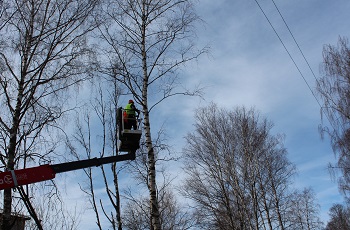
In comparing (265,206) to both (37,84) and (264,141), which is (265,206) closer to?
(264,141)

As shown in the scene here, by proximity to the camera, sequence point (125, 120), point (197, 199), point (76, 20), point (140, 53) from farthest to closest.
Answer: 1. point (197, 199)
2. point (140, 53)
3. point (76, 20)
4. point (125, 120)

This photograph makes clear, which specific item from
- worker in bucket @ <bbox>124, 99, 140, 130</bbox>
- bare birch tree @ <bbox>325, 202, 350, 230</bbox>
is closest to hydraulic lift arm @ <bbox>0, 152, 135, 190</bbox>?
worker in bucket @ <bbox>124, 99, 140, 130</bbox>

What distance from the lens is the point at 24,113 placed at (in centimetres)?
748

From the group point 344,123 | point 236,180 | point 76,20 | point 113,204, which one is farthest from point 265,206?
point 76,20

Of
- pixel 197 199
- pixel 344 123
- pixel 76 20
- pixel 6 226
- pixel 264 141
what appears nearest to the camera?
pixel 6 226

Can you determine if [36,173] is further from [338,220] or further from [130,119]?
[338,220]

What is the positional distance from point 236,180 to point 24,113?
11658 mm

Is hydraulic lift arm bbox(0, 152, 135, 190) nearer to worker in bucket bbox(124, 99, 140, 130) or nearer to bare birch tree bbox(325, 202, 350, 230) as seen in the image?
worker in bucket bbox(124, 99, 140, 130)

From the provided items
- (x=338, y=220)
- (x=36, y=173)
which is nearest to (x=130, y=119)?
(x=36, y=173)

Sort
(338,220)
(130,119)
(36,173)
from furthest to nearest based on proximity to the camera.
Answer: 1. (338,220)
2. (130,119)
3. (36,173)

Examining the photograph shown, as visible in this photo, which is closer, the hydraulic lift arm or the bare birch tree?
the hydraulic lift arm

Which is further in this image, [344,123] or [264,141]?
[264,141]

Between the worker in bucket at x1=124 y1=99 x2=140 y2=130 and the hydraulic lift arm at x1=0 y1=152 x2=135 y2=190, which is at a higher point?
the worker in bucket at x1=124 y1=99 x2=140 y2=130

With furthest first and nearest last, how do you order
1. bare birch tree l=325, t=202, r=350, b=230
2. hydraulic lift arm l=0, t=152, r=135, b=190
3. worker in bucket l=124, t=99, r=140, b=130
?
bare birch tree l=325, t=202, r=350, b=230 < worker in bucket l=124, t=99, r=140, b=130 < hydraulic lift arm l=0, t=152, r=135, b=190
